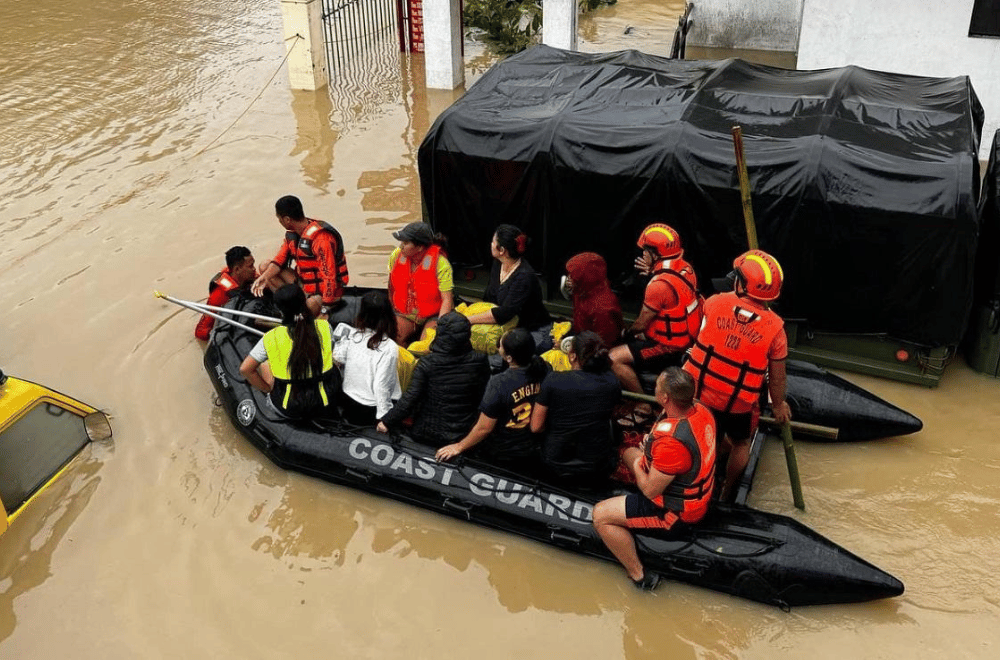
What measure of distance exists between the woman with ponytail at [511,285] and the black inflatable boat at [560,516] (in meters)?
1.29

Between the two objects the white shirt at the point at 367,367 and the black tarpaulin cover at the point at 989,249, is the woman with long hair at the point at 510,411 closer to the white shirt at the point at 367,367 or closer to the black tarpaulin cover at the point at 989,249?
the white shirt at the point at 367,367

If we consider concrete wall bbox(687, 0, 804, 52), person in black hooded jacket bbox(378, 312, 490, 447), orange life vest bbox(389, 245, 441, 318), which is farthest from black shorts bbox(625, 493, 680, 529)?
concrete wall bbox(687, 0, 804, 52)

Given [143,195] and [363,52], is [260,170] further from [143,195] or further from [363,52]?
[363,52]

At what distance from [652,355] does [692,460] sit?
5.67 feet

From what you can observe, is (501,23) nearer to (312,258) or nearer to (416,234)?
(312,258)

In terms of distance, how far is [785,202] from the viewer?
7012 millimetres

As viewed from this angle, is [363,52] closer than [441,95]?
No

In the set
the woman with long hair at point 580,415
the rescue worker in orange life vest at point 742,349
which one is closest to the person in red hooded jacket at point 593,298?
the rescue worker in orange life vest at point 742,349

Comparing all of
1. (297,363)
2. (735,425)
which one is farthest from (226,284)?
(735,425)

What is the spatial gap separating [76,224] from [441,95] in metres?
6.01

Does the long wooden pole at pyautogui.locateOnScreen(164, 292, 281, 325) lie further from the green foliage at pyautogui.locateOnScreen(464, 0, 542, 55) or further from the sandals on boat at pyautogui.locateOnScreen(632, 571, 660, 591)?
the green foliage at pyautogui.locateOnScreen(464, 0, 542, 55)

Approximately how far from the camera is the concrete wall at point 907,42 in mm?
10898

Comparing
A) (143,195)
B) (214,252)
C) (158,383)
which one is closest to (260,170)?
(143,195)

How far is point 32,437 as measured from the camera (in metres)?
6.24
